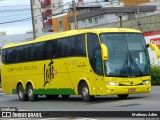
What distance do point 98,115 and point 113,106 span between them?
35.4 ft

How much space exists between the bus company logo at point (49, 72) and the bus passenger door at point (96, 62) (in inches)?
133

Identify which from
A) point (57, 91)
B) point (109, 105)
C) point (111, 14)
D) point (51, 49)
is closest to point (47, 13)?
point (111, 14)

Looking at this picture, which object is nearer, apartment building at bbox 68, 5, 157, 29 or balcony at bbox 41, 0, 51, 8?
apartment building at bbox 68, 5, 157, 29

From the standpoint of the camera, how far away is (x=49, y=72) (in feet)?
76.2

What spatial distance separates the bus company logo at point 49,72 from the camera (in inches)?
901

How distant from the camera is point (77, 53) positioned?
68.0ft

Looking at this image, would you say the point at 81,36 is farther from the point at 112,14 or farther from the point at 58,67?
the point at 112,14

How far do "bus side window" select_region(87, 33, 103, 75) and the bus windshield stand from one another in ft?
0.95

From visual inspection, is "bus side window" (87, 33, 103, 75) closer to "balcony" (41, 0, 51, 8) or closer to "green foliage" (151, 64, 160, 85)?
"green foliage" (151, 64, 160, 85)

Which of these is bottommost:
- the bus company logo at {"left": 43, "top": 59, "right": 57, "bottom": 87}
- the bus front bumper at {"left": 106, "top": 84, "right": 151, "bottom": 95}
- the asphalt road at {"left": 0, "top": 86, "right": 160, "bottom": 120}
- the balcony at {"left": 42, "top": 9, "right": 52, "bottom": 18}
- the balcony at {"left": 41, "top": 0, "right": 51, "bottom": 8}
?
the asphalt road at {"left": 0, "top": 86, "right": 160, "bottom": 120}

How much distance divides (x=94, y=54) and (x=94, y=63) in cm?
37

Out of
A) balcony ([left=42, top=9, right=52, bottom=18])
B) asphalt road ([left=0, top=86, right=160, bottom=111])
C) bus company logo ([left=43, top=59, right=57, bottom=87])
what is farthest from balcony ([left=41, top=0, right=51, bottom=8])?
asphalt road ([left=0, top=86, right=160, bottom=111])

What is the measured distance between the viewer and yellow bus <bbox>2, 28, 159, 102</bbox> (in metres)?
19.4

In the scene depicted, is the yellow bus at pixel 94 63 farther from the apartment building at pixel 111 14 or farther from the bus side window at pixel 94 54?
the apartment building at pixel 111 14
